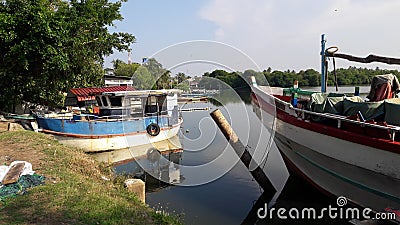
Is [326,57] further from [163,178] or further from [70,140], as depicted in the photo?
[70,140]

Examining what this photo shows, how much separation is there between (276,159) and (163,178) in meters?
5.04

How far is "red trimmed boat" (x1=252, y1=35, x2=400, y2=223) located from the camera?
607cm

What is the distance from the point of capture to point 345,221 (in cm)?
788

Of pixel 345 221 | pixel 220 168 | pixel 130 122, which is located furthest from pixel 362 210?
pixel 130 122

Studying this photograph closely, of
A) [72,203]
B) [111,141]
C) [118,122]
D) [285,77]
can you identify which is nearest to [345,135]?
[72,203]

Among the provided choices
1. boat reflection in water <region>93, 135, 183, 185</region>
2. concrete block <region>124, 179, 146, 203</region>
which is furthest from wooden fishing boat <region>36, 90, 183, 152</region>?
concrete block <region>124, 179, 146, 203</region>

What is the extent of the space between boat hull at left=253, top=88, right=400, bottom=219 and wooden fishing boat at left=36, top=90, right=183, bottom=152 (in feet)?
29.4

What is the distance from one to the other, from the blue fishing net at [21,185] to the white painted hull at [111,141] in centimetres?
884

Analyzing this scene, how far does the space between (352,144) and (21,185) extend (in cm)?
697

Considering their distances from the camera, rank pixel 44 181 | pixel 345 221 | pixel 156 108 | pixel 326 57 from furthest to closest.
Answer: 1. pixel 156 108
2. pixel 326 57
3. pixel 345 221
4. pixel 44 181

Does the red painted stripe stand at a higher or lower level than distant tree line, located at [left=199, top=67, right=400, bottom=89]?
lower

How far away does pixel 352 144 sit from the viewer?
6719mm

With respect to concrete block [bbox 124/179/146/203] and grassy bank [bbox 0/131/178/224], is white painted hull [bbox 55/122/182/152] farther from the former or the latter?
concrete block [bbox 124/179/146/203]

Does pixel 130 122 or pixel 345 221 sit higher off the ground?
pixel 130 122
